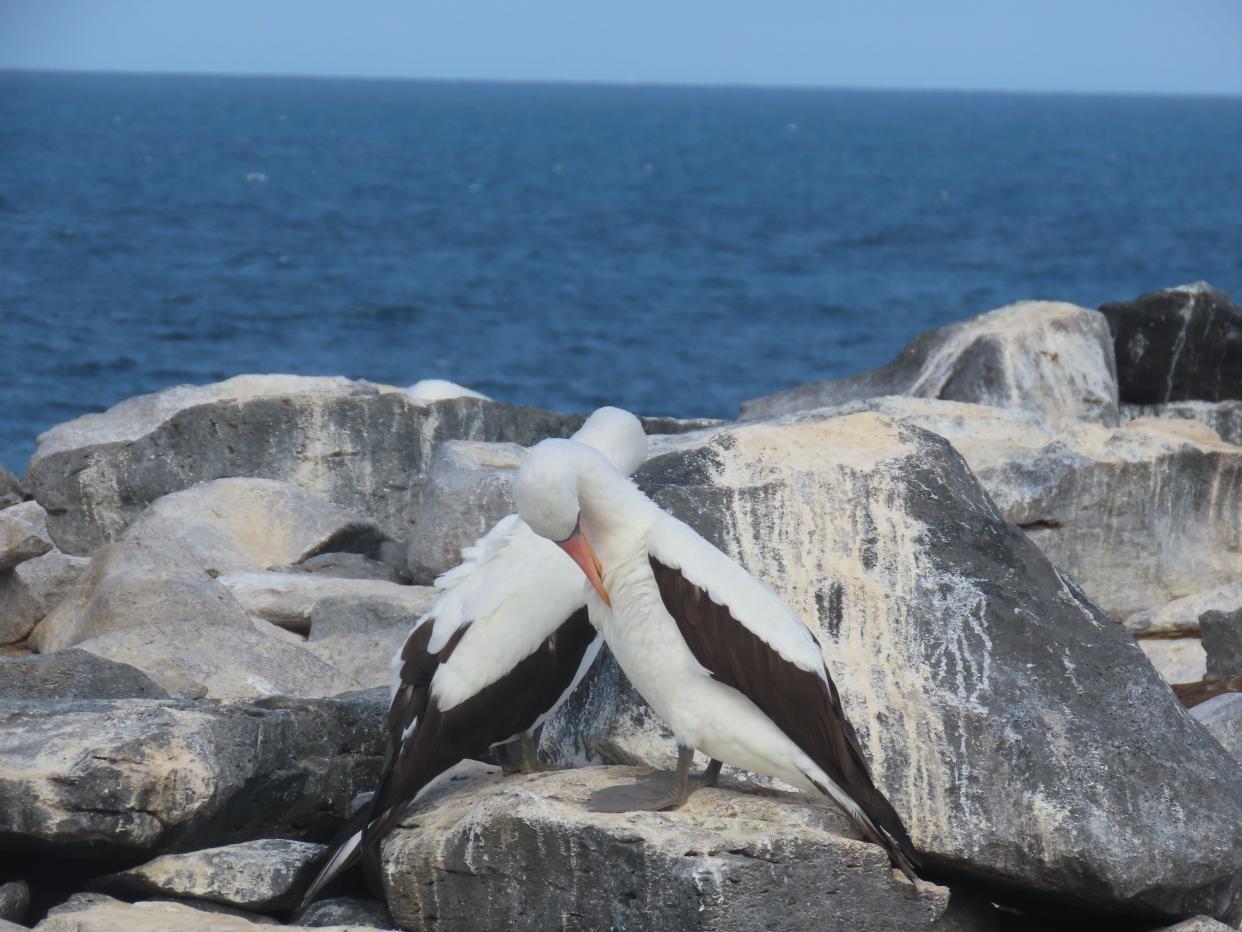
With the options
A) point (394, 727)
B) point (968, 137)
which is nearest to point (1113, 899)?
point (394, 727)

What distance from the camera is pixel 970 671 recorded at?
16.8ft

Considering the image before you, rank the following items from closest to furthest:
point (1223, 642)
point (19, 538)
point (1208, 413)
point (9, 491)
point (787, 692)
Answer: point (787, 692), point (19, 538), point (1223, 642), point (9, 491), point (1208, 413)

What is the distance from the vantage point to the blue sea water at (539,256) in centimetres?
2667

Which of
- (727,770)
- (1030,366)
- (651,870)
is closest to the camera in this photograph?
(651,870)

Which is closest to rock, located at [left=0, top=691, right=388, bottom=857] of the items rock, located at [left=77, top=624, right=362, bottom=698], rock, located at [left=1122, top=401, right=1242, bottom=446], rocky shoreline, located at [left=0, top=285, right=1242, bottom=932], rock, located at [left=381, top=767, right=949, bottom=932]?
rocky shoreline, located at [left=0, top=285, right=1242, bottom=932]

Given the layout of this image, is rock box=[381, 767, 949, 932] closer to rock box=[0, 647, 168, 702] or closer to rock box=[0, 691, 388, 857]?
rock box=[0, 691, 388, 857]

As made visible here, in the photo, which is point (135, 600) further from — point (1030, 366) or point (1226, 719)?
point (1030, 366)

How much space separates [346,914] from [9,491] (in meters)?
5.39

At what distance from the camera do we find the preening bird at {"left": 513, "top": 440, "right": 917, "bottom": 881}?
4.38 meters

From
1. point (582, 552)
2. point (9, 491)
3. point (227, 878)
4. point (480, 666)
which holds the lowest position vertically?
point (9, 491)

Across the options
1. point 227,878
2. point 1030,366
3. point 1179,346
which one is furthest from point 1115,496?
point 227,878

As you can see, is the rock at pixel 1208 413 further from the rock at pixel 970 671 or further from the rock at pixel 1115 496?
the rock at pixel 970 671

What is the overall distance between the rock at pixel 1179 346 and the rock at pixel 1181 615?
3.17m

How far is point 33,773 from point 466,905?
118 cm
